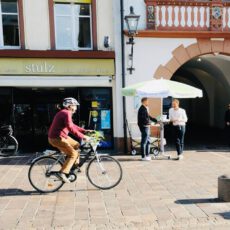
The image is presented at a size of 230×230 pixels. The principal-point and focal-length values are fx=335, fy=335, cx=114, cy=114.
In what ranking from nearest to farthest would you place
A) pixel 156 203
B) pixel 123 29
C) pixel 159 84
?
pixel 156 203 → pixel 159 84 → pixel 123 29

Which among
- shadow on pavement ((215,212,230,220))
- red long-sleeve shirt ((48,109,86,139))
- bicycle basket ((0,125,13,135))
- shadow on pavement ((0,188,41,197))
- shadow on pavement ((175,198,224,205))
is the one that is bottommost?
shadow on pavement ((0,188,41,197))

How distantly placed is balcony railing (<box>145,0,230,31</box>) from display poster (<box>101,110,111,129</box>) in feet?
10.4

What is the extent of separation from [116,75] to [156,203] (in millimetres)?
6245

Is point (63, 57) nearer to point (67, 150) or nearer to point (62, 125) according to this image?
point (62, 125)

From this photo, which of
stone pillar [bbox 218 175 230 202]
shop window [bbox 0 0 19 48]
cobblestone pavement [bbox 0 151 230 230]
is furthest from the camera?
shop window [bbox 0 0 19 48]

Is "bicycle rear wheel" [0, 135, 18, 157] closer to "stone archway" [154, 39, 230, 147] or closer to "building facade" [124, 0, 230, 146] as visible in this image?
"building facade" [124, 0, 230, 146]

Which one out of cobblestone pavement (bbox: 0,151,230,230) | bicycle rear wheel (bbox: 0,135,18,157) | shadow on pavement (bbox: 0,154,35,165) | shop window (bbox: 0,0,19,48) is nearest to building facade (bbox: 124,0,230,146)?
shadow on pavement (bbox: 0,154,35,165)

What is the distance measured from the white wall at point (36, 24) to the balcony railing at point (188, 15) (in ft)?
10.9

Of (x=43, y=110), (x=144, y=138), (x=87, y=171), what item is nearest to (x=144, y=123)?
(x=144, y=138)

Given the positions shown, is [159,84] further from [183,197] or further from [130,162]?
[183,197]

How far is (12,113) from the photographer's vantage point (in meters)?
11.3

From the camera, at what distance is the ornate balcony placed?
35.9 ft

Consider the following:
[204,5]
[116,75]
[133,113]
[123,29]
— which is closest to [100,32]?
[123,29]

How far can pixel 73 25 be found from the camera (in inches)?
442
